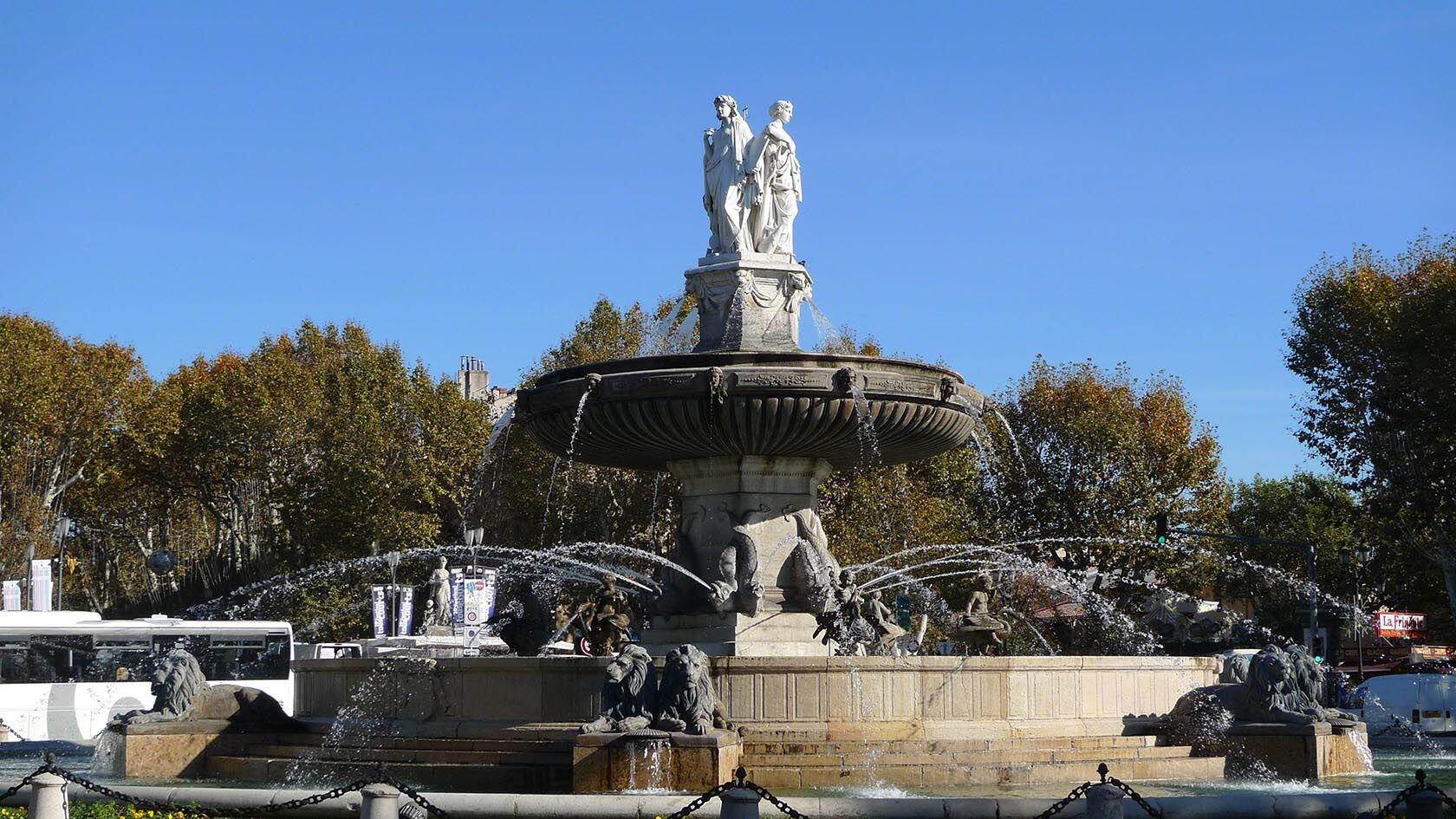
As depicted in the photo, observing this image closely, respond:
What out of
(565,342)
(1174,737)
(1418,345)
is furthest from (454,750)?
(565,342)

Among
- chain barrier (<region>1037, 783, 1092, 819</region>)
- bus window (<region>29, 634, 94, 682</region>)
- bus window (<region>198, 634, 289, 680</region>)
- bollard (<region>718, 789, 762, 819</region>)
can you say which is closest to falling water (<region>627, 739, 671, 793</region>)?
bollard (<region>718, 789, 762, 819</region>)

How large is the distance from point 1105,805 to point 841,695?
4.87m

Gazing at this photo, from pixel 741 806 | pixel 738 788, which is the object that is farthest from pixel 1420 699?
pixel 741 806

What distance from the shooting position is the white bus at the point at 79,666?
26.3 m

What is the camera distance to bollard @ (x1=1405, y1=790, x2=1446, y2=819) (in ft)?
28.2

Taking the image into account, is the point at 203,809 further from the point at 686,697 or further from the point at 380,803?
the point at 686,697

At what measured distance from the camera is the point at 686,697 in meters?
11.8

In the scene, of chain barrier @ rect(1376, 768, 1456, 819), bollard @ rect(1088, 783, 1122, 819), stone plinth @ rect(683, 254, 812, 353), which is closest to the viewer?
bollard @ rect(1088, 783, 1122, 819)

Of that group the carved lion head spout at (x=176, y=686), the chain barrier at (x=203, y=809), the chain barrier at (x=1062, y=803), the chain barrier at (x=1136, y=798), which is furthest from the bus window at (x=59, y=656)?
the chain barrier at (x=1136, y=798)

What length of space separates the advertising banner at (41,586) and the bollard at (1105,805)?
94.3ft

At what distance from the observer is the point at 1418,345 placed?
2967 centimetres

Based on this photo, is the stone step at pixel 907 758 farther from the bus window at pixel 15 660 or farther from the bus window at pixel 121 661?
Result: the bus window at pixel 15 660

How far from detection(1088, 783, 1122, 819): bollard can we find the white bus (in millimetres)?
19621

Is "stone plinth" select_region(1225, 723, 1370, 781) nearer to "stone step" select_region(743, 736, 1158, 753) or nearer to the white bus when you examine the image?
"stone step" select_region(743, 736, 1158, 753)
